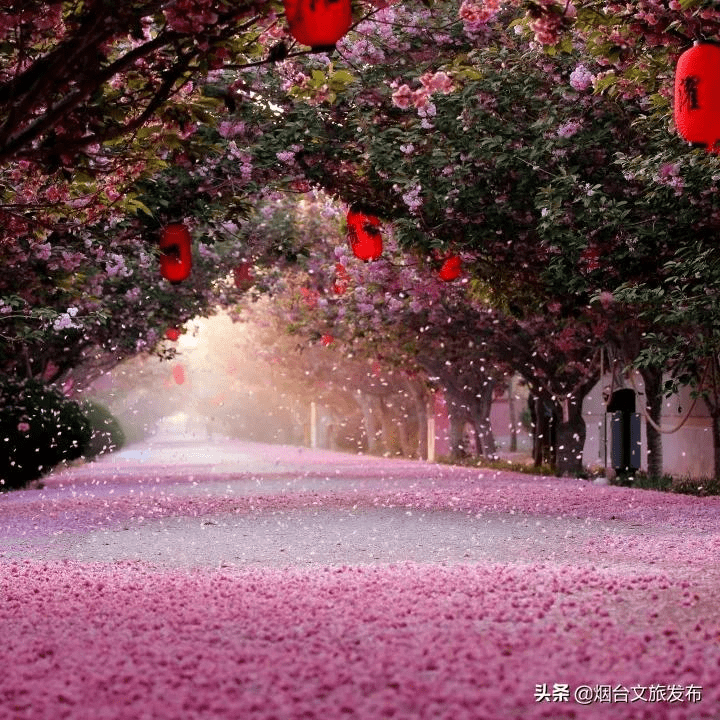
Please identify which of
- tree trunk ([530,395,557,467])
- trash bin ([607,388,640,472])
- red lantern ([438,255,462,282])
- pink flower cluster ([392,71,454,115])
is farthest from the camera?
tree trunk ([530,395,557,467])

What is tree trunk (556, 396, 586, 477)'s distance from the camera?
2750 centimetres

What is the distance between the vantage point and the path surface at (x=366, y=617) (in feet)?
16.7

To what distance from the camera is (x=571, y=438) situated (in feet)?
90.1

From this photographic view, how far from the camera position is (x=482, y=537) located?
1272cm

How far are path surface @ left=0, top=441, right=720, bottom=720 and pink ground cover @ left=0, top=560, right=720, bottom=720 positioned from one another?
17 mm

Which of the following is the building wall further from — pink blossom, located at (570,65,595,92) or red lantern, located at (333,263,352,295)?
pink blossom, located at (570,65,595,92)

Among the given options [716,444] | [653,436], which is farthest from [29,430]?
[716,444]

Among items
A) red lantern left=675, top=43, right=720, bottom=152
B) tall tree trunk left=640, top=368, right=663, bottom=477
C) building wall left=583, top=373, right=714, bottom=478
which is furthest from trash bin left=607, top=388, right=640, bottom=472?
red lantern left=675, top=43, right=720, bottom=152

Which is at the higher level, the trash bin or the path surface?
the trash bin

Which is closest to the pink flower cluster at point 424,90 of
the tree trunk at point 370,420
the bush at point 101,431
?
the bush at point 101,431

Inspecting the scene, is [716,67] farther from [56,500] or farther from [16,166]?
[56,500]

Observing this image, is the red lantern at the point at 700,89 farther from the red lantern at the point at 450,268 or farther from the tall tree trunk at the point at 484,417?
the tall tree trunk at the point at 484,417

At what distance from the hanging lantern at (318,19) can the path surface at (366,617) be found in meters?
3.41

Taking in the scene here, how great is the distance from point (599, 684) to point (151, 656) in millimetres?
2286
